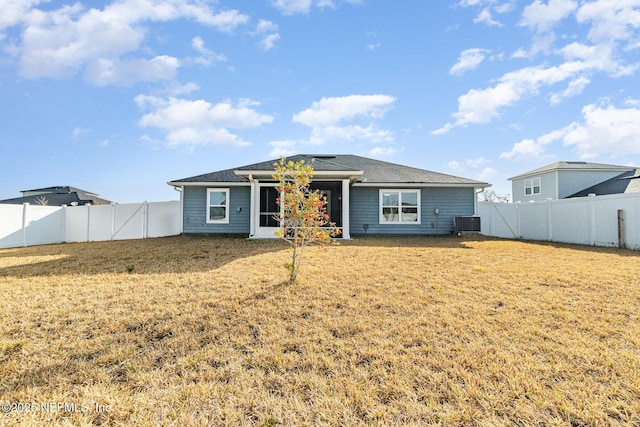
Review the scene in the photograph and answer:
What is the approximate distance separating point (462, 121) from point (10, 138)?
23.8 metres

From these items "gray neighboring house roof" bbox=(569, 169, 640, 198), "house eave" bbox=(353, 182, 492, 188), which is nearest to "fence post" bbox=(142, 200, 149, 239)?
"house eave" bbox=(353, 182, 492, 188)

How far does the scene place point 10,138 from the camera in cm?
1563

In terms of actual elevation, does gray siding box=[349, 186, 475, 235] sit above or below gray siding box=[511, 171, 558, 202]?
below

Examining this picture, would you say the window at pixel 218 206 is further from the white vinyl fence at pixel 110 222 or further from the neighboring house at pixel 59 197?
the neighboring house at pixel 59 197

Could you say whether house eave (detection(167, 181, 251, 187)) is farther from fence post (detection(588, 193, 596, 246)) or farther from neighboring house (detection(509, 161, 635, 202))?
neighboring house (detection(509, 161, 635, 202))

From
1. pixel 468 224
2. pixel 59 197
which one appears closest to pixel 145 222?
pixel 468 224

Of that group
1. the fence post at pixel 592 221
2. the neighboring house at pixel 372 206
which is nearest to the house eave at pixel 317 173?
the neighboring house at pixel 372 206

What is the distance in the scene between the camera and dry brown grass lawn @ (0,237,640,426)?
82.9 inches

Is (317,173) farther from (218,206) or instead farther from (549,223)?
(549,223)

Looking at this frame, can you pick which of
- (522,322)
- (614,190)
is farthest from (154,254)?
(614,190)

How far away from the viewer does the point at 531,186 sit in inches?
926

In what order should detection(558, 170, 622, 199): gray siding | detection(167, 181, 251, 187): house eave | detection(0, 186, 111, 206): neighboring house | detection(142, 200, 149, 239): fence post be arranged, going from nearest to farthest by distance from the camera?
1. detection(167, 181, 251, 187): house eave
2. detection(142, 200, 149, 239): fence post
3. detection(558, 170, 622, 199): gray siding
4. detection(0, 186, 111, 206): neighboring house

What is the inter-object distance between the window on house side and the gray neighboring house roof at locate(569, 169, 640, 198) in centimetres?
251

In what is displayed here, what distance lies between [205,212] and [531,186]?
24967mm
